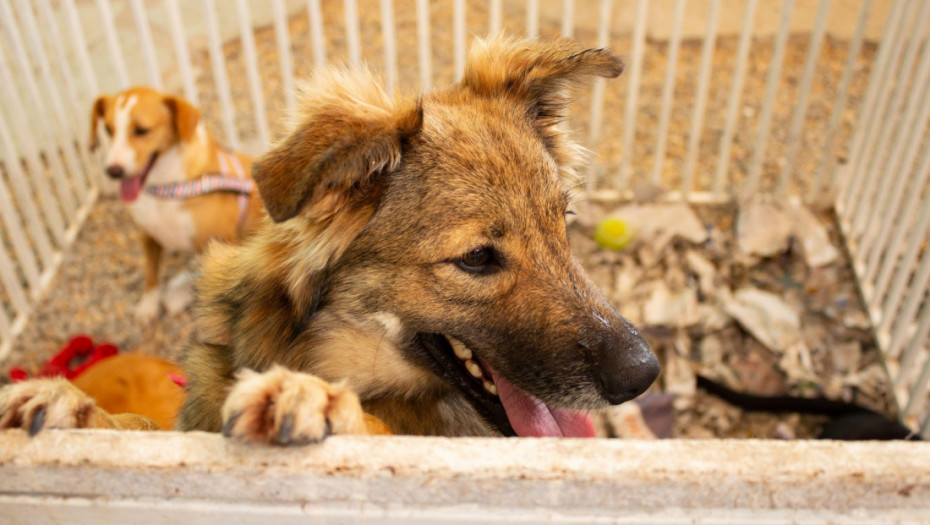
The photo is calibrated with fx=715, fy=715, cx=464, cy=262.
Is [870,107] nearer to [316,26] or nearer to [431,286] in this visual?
[316,26]

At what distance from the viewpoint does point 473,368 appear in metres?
1.91

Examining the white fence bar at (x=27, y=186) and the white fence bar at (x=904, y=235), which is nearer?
the white fence bar at (x=904, y=235)

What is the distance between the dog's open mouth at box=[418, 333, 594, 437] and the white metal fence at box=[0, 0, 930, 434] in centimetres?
102

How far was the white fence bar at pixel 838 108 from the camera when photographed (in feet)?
11.9

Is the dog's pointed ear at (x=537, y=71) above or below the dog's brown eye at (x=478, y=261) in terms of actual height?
above

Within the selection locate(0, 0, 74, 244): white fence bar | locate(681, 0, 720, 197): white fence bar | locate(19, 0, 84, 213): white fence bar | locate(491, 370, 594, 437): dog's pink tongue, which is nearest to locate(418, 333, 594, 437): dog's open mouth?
locate(491, 370, 594, 437): dog's pink tongue

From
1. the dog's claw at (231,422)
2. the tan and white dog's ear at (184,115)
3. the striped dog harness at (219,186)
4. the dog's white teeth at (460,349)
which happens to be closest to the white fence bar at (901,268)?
the dog's white teeth at (460,349)

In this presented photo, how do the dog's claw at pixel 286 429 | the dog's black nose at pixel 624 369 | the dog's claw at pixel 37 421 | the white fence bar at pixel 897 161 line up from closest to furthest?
the dog's claw at pixel 286 429, the dog's claw at pixel 37 421, the dog's black nose at pixel 624 369, the white fence bar at pixel 897 161

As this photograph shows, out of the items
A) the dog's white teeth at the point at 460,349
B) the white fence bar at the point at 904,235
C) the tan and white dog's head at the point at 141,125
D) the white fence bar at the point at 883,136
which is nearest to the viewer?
the dog's white teeth at the point at 460,349

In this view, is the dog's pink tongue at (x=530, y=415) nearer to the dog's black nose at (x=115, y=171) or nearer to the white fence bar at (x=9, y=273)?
the dog's black nose at (x=115, y=171)

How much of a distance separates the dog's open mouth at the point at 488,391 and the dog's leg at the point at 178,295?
2.37 meters

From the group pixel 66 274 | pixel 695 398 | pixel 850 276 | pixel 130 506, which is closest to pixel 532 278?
pixel 130 506

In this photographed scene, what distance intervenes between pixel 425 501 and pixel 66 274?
3.46m

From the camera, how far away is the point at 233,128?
423 cm
